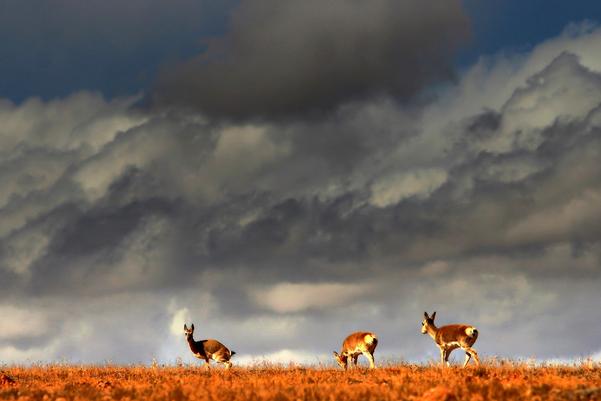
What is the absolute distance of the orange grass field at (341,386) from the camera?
1812 centimetres

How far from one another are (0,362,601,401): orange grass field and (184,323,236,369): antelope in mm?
5122

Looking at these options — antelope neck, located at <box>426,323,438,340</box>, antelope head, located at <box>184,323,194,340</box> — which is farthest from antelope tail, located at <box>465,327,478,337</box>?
antelope head, located at <box>184,323,194,340</box>

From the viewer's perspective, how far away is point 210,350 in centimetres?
3697

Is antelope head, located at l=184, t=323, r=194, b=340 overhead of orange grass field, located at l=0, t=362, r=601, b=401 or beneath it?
overhead

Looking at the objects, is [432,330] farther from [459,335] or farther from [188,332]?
[188,332]

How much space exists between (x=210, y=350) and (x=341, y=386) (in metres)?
16.9

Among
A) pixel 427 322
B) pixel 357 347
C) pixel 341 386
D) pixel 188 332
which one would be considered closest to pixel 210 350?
pixel 188 332

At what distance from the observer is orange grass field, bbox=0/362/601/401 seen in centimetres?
1812

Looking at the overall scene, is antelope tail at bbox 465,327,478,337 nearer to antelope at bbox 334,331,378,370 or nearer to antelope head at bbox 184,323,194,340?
antelope at bbox 334,331,378,370

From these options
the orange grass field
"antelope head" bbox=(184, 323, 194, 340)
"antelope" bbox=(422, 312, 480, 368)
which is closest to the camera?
the orange grass field

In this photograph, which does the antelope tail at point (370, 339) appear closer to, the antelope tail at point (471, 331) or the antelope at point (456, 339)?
the antelope at point (456, 339)

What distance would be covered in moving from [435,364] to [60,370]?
633 inches

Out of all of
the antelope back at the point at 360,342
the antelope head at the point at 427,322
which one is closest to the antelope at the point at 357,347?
the antelope back at the point at 360,342

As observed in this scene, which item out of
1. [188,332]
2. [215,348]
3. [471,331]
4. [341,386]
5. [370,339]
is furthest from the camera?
[188,332]
